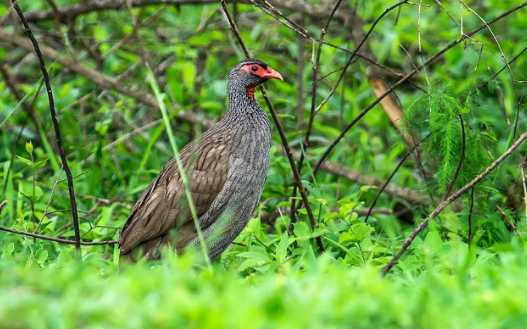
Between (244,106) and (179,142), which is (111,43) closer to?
(179,142)

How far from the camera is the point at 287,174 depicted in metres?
7.73

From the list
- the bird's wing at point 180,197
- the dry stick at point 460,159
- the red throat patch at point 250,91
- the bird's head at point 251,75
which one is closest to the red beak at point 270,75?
the bird's head at point 251,75

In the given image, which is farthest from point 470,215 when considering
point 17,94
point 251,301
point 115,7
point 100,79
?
point 17,94

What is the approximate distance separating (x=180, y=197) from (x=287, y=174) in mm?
1778

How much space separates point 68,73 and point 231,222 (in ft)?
13.5

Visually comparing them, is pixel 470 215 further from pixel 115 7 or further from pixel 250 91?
pixel 115 7

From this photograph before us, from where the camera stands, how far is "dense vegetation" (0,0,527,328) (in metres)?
3.68

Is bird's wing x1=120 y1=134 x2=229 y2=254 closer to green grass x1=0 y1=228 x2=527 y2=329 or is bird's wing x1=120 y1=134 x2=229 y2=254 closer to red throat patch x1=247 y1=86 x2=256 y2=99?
red throat patch x1=247 y1=86 x2=256 y2=99

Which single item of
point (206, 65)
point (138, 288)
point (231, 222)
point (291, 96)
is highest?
point (206, 65)

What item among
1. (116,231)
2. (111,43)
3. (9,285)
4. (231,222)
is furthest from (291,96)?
(9,285)

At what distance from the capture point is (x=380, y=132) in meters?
9.25

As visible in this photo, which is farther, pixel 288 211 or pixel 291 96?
pixel 291 96

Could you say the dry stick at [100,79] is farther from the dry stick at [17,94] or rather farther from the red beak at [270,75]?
the red beak at [270,75]

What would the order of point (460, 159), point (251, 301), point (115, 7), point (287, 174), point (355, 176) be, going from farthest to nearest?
point (115, 7) → point (355, 176) → point (287, 174) → point (460, 159) → point (251, 301)
